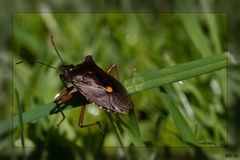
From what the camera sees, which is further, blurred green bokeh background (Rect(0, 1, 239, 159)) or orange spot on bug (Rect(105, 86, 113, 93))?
blurred green bokeh background (Rect(0, 1, 239, 159))

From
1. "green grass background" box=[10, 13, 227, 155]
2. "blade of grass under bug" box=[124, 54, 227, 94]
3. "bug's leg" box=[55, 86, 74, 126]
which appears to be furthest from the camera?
"green grass background" box=[10, 13, 227, 155]

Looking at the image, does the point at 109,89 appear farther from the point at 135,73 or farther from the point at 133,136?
the point at 135,73

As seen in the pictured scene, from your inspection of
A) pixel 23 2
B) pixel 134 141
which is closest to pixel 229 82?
pixel 134 141

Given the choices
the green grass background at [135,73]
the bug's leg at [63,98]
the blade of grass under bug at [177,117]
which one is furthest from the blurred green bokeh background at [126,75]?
the bug's leg at [63,98]

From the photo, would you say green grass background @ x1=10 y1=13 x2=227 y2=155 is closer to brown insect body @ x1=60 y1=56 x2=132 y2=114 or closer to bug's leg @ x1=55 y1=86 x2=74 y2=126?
brown insect body @ x1=60 y1=56 x2=132 y2=114

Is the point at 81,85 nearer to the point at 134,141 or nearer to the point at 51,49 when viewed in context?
the point at 134,141

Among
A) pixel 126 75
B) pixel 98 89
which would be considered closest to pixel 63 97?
pixel 98 89

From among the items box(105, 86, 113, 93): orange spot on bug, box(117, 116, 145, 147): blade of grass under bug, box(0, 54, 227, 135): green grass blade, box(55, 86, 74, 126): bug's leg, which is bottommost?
box(117, 116, 145, 147): blade of grass under bug

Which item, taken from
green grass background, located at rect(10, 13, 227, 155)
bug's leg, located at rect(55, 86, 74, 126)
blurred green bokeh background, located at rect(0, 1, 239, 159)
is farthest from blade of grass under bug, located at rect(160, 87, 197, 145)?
bug's leg, located at rect(55, 86, 74, 126)

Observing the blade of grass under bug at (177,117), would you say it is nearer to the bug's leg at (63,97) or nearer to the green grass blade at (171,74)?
the green grass blade at (171,74)
